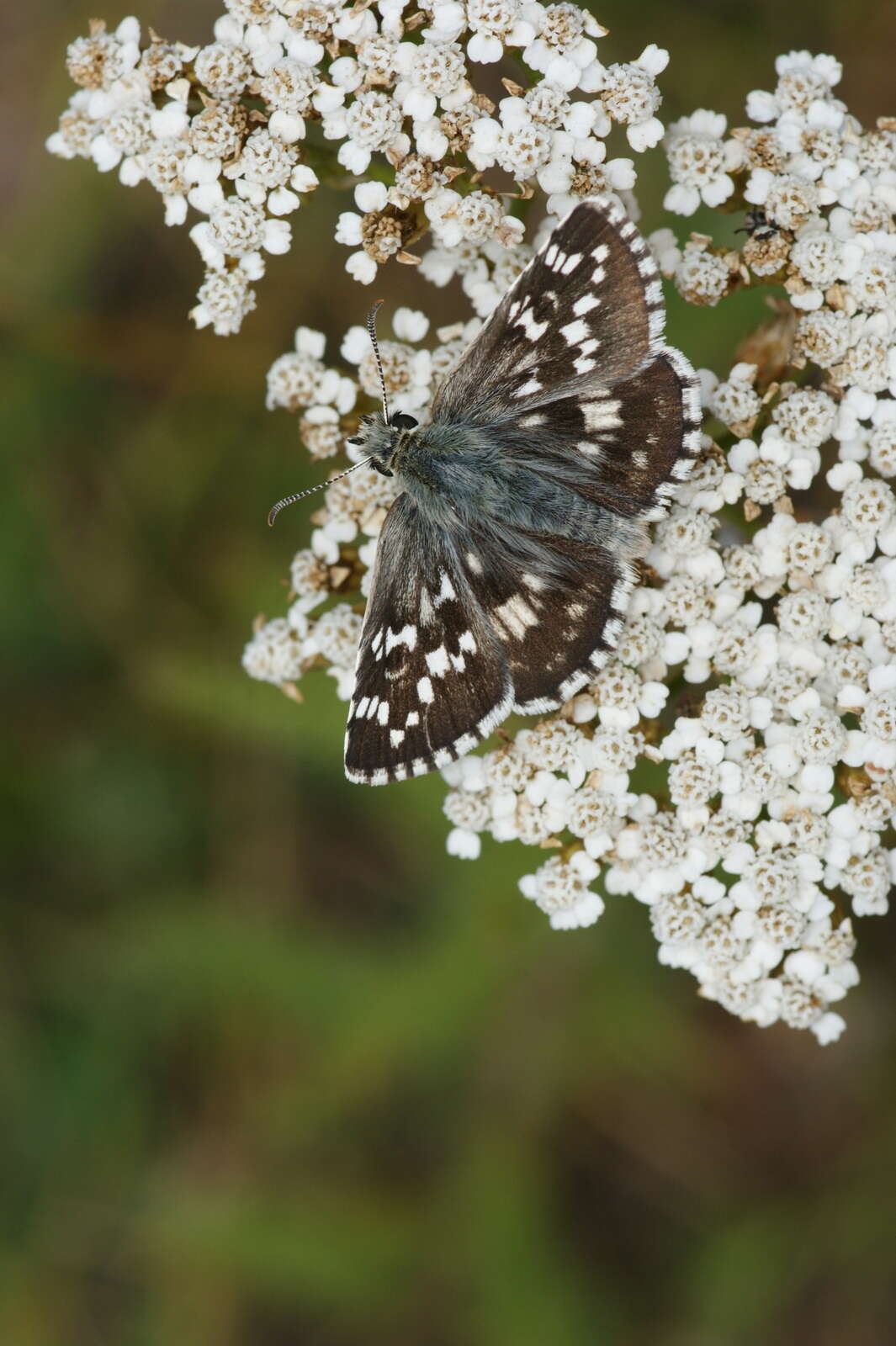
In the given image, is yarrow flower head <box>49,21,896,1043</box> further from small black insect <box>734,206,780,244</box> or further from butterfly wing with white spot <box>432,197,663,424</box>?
butterfly wing with white spot <box>432,197,663,424</box>

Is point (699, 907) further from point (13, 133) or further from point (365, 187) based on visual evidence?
point (13, 133)

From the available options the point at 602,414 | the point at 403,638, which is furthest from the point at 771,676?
the point at 403,638

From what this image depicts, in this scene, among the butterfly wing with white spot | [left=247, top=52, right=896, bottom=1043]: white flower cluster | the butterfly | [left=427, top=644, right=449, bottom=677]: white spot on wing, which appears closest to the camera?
the butterfly wing with white spot

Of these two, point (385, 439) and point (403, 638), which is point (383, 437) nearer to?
point (385, 439)

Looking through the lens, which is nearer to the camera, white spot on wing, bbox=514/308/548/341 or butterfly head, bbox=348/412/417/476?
white spot on wing, bbox=514/308/548/341

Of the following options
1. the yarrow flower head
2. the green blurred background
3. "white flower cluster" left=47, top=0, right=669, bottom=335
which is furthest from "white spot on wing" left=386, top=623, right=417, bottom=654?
the green blurred background

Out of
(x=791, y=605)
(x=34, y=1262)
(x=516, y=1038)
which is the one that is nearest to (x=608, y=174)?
(x=791, y=605)
